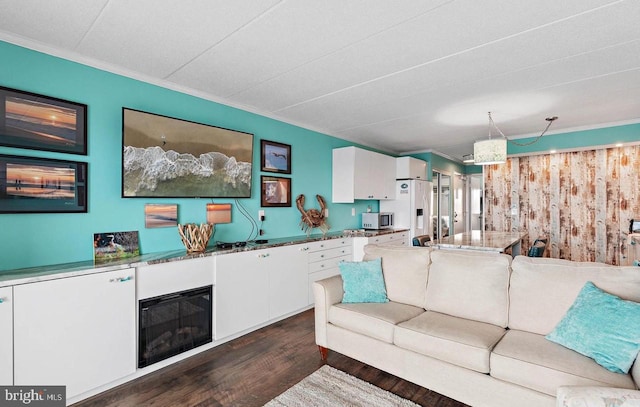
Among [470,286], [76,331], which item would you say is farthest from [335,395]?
[76,331]

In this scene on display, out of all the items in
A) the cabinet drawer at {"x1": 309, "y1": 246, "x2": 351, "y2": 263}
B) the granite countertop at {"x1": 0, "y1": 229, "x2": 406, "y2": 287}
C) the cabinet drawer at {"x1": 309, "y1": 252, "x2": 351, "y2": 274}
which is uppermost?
the granite countertop at {"x1": 0, "y1": 229, "x2": 406, "y2": 287}

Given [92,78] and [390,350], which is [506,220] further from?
[92,78]

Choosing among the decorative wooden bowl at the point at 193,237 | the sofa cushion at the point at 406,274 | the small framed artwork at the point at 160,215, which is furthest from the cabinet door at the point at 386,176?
the small framed artwork at the point at 160,215

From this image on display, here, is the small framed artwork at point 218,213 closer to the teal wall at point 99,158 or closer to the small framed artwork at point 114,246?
the teal wall at point 99,158

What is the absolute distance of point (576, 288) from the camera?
78.4 inches

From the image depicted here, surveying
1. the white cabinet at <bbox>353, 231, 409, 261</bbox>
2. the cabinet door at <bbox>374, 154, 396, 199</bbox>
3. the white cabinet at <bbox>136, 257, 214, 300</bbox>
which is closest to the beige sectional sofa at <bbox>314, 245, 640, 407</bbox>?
the white cabinet at <bbox>136, 257, 214, 300</bbox>

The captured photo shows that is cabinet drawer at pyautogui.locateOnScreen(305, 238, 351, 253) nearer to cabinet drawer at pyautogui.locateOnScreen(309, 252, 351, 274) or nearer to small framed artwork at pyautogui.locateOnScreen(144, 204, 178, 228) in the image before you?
cabinet drawer at pyautogui.locateOnScreen(309, 252, 351, 274)

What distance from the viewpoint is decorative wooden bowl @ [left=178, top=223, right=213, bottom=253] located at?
9.49 feet

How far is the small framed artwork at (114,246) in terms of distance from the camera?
8.13 feet

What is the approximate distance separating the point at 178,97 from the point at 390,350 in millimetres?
2998

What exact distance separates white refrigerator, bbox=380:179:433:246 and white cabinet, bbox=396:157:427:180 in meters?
0.10

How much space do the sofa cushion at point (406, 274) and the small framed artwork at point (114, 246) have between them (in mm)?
2252

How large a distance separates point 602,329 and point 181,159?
11.1 feet

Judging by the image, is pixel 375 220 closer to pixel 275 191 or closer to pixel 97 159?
pixel 275 191
